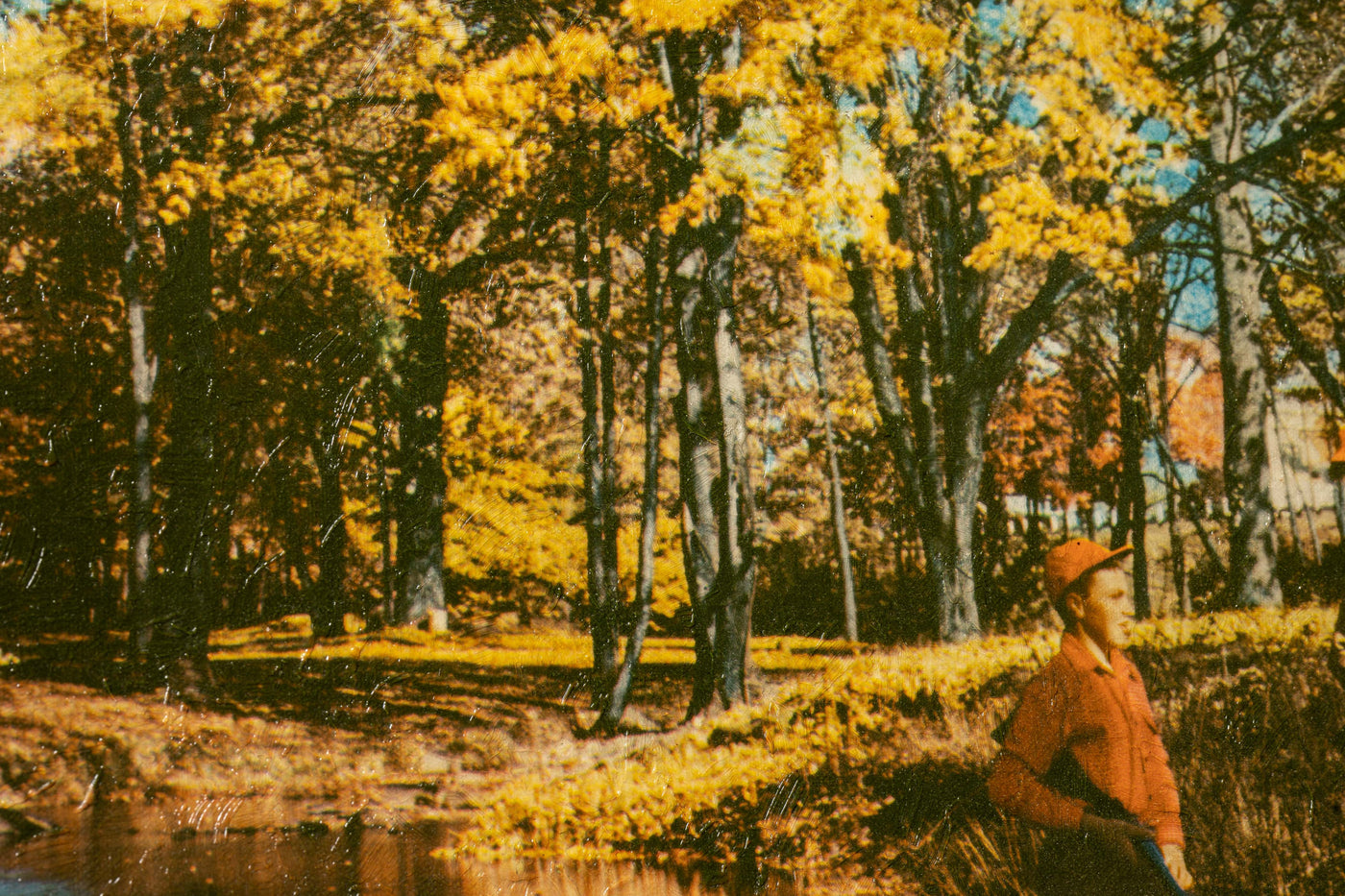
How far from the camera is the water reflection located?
Answer: 4.16 meters

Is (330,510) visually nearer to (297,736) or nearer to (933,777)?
(297,736)

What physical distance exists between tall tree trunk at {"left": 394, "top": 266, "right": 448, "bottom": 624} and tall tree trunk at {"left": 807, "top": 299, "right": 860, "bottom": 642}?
99.0 inches

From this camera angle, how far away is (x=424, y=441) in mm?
5598

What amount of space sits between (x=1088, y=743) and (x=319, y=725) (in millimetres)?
4665

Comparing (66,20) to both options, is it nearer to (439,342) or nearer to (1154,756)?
(439,342)

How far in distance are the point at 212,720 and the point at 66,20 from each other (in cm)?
468

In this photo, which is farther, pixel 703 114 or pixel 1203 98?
pixel 703 114

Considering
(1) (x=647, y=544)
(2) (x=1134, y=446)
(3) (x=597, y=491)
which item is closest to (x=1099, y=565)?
(2) (x=1134, y=446)

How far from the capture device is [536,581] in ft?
18.0

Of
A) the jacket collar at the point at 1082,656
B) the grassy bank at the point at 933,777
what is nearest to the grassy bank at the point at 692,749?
the grassy bank at the point at 933,777

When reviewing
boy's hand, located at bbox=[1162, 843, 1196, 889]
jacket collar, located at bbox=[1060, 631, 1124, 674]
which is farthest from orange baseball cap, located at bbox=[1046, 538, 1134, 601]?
boy's hand, located at bbox=[1162, 843, 1196, 889]

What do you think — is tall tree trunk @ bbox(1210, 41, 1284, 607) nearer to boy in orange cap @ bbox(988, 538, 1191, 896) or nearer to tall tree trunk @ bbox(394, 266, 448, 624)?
boy in orange cap @ bbox(988, 538, 1191, 896)

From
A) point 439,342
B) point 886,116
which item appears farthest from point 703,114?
point 439,342

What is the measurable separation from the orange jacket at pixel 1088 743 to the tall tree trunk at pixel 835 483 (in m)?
2.61
